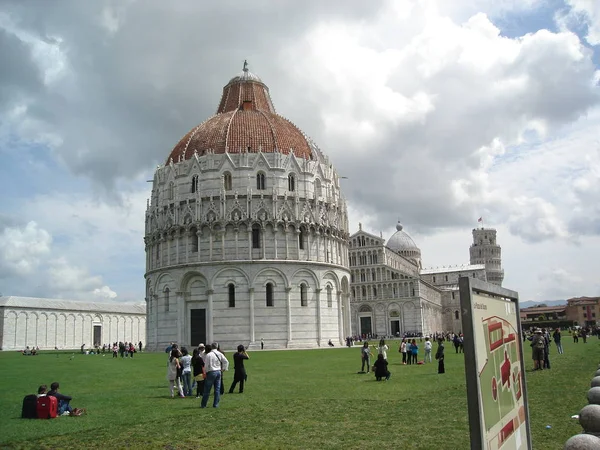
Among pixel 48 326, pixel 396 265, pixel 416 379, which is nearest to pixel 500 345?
pixel 416 379

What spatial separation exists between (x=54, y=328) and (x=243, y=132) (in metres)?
52.3

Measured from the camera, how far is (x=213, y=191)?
A: 56.5m

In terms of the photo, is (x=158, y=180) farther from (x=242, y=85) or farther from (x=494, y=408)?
(x=494, y=408)

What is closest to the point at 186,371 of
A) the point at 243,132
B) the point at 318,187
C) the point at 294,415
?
the point at 294,415

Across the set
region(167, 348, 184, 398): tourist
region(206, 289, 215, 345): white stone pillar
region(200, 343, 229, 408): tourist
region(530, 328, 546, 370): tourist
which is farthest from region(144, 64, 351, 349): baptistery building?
region(200, 343, 229, 408): tourist

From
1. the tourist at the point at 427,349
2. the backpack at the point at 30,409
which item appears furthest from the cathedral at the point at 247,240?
the backpack at the point at 30,409

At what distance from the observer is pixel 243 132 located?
2355 inches

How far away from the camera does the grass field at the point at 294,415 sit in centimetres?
1177

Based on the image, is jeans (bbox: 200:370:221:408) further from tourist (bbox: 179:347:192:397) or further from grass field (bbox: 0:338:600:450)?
tourist (bbox: 179:347:192:397)

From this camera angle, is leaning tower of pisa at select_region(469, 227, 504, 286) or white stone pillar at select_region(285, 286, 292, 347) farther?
leaning tower of pisa at select_region(469, 227, 504, 286)

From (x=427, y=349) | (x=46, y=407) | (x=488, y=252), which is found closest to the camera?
(x=46, y=407)

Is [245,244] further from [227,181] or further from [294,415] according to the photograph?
[294,415]

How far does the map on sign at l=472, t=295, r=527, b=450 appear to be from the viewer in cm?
541

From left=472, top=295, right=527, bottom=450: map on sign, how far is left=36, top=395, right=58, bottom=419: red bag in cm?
1268
